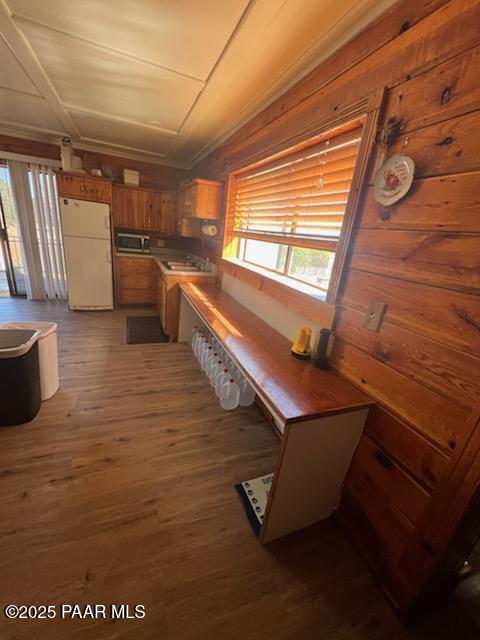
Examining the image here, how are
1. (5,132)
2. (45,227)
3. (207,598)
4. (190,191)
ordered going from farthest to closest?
(45,227) < (5,132) < (190,191) < (207,598)

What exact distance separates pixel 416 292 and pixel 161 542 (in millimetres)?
1611

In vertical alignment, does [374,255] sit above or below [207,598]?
above

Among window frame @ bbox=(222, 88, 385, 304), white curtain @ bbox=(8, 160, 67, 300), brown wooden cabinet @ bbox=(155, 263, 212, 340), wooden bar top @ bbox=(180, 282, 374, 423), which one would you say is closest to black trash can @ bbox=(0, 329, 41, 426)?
wooden bar top @ bbox=(180, 282, 374, 423)

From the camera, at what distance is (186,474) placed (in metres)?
1.59

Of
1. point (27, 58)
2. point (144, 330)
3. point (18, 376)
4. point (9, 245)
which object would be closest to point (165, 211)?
point (144, 330)

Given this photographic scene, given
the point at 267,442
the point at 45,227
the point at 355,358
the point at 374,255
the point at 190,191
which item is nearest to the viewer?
the point at 374,255

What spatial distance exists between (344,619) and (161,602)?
0.75 metres

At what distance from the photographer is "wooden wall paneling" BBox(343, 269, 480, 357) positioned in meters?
0.86

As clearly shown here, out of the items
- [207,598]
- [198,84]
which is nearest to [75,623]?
[207,598]

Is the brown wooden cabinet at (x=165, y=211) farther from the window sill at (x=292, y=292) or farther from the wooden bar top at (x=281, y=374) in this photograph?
the wooden bar top at (x=281, y=374)

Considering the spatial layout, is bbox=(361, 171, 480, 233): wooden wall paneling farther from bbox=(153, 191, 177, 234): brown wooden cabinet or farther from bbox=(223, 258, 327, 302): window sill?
bbox=(153, 191, 177, 234): brown wooden cabinet

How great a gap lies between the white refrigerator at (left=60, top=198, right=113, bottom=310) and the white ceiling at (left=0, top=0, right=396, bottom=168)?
46.2 inches

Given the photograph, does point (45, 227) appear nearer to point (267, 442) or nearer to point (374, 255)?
point (267, 442)

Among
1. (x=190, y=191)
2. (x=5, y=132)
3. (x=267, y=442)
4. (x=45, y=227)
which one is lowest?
(x=267, y=442)
